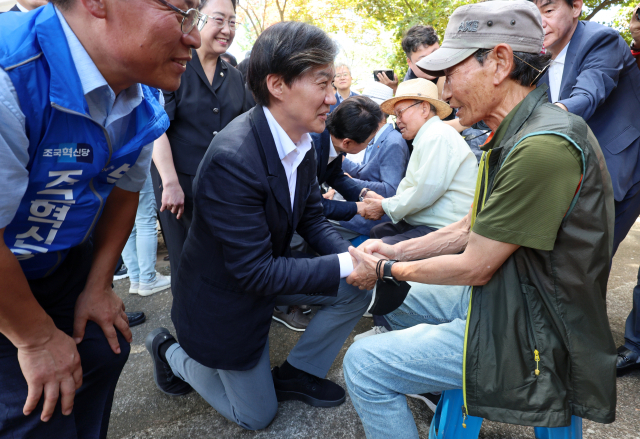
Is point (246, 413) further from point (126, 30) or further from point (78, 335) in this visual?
point (126, 30)

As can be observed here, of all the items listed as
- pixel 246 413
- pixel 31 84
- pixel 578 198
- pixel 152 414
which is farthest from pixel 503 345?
pixel 152 414

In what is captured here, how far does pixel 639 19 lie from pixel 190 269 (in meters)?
3.40

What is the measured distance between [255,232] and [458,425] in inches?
47.1

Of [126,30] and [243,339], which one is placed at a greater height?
[126,30]

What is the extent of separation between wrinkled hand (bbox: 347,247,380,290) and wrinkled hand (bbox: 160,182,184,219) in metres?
1.40

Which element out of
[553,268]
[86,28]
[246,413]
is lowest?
[246,413]

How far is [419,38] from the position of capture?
178 inches

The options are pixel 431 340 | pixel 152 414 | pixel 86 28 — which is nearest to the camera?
pixel 86 28

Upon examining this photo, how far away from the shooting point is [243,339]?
2068 mm

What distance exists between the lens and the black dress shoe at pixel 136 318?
3.48 metres


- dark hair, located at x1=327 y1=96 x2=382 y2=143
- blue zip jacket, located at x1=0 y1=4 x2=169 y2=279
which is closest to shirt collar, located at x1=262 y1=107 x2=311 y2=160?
blue zip jacket, located at x1=0 y1=4 x2=169 y2=279

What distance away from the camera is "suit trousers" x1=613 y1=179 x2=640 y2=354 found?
2.77m

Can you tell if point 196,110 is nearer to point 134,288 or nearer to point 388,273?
point 388,273

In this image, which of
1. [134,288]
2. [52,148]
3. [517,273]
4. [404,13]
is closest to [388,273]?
[517,273]
